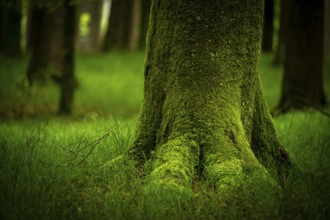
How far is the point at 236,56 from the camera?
418cm

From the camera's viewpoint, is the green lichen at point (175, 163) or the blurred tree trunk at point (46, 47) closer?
the green lichen at point (175, 163)

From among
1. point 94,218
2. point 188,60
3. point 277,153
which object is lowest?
point 94,218

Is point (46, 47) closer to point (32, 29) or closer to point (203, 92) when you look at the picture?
point (32, 29)

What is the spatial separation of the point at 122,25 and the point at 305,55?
14.0 meters

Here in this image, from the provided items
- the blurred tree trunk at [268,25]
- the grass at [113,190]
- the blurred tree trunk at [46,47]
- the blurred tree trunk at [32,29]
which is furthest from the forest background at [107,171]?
the blurred tree trunk at [268,25]

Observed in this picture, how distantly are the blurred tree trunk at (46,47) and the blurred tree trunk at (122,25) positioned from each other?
7106 mm

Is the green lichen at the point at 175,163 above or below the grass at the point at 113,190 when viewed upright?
above

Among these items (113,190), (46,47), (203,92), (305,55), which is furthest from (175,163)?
(46,47)

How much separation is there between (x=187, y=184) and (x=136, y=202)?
0.48 metres

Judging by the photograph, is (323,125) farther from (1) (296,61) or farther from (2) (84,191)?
(2) (84,191)

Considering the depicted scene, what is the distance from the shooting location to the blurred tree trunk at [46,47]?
45.2ft

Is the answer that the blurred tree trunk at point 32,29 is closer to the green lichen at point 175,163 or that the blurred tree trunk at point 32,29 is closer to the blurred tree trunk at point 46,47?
the blurred tree trunk at point 46,47

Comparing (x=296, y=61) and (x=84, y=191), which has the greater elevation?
(x=296, y=61)

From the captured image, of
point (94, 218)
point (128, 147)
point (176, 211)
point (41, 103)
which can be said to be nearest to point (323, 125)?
point (128, 147)
